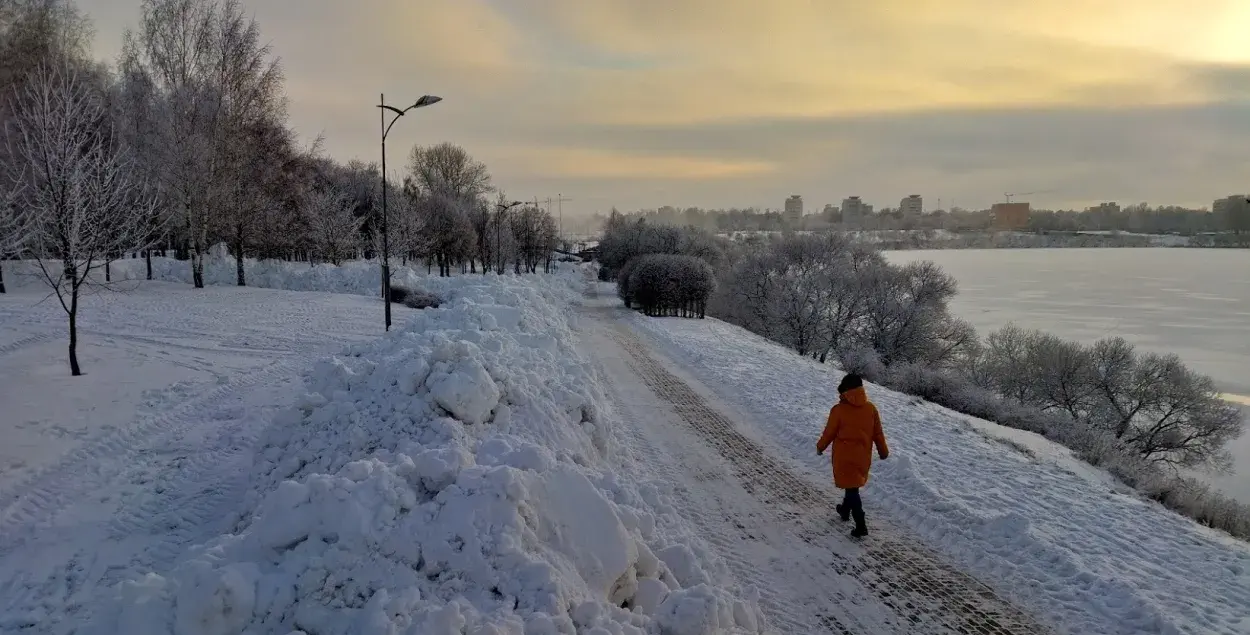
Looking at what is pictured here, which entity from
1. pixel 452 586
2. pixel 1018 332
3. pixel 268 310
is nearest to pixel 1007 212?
pixel 1018 332

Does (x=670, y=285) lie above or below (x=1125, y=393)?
above

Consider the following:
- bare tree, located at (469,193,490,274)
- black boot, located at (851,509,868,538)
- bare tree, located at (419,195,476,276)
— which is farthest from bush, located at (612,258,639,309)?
black boot, located at (851,509,868,538)

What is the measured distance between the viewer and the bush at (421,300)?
27.8 meters

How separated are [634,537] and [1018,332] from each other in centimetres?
3706

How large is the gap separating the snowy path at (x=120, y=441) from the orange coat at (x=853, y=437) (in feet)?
21.4

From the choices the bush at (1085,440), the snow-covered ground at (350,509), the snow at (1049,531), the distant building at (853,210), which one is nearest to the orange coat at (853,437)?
the snow at (1049,531)

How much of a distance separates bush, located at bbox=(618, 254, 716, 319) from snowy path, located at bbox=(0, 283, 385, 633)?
19.4 meters

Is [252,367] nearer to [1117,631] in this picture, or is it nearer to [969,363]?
[1117,631]

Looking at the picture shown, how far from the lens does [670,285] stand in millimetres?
35094

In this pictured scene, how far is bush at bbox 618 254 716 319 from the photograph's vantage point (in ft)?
115

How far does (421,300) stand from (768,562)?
80.6 ft

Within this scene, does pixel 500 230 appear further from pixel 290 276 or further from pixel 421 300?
pixel 421 300

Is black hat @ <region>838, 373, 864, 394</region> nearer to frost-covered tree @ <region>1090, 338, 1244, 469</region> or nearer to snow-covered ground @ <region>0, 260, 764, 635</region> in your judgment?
snow-covered ground @ <region>0, 260, 764, 635</region>

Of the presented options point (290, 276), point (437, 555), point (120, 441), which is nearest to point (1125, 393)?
point (437, 555)
